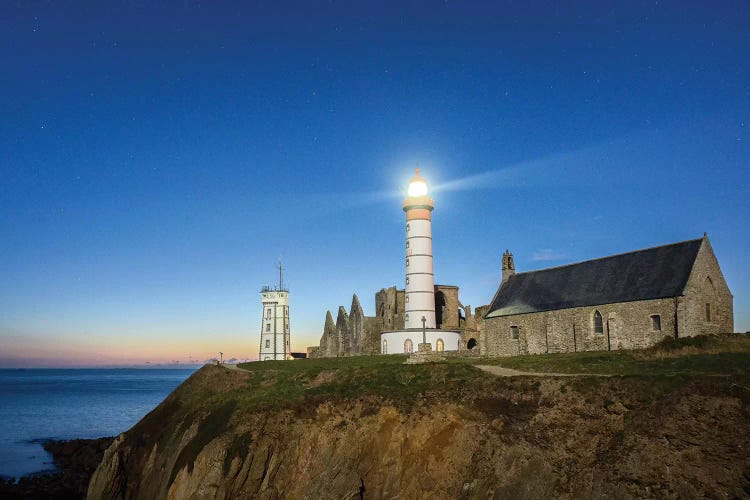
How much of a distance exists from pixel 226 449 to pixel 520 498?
13.4 meters

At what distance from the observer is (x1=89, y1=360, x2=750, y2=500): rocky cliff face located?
2066cm

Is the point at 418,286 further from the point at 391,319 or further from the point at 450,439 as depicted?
the point at 450,439

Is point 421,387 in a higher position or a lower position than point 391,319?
lower

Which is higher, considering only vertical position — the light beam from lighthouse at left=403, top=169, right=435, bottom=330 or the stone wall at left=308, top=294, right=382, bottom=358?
the light beam from lighthouse at left=403, top=169, right=435, bottom=330

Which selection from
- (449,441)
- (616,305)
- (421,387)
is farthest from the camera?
(616,305)

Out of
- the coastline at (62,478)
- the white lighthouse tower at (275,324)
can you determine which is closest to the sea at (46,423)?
the coastline at (62,478)

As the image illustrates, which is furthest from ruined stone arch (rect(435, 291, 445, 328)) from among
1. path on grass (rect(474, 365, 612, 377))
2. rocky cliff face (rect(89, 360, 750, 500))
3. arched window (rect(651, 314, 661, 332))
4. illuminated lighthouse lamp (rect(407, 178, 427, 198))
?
path on grass (rect(474, 365, 612, 377))

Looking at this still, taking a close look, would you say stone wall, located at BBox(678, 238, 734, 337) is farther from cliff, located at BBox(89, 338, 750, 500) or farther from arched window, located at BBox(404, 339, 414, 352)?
arched window, located at BBox(404, 339, 414, 352)

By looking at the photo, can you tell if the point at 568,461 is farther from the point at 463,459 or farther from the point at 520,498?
the point at 463,459

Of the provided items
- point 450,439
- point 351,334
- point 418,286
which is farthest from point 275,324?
point 450,439

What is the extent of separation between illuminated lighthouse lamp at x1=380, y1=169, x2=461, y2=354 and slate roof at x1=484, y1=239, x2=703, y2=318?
523 centimetres

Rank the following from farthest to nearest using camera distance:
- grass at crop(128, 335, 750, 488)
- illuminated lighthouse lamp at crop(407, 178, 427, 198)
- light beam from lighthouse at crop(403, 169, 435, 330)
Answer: illuminated lighthouse lamp at crop(407, 178, 427, 198), light beam from lighthouse at crop(403, 169, 435, 330), grass at crop(128, 335, 750, 488)

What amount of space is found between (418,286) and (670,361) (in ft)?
92.4

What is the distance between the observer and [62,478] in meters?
41.2
